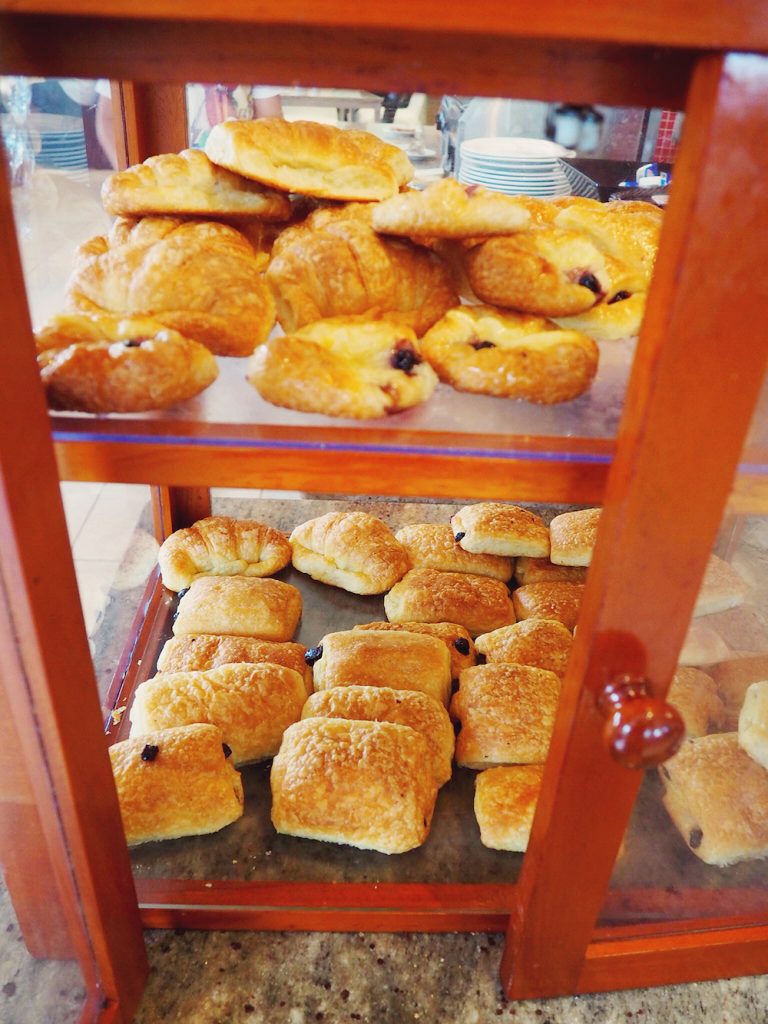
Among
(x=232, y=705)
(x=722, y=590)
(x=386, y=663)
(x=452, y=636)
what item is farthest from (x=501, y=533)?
(x=232, y=705)

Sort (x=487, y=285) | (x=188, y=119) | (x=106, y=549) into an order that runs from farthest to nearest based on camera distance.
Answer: (x=106, y=549)
(x=188, y=119)
(x=487, y=285)

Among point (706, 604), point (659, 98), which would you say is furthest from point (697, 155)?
Answer: point (706, 604)

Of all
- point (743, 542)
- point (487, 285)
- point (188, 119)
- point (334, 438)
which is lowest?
point (743, 542)

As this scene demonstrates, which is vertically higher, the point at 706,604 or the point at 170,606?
the point at 706,604

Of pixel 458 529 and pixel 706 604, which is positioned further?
pixel 458 529

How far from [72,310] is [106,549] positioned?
3.95 feet

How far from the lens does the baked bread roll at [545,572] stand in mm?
1518

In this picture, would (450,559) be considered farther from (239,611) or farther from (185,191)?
(185,191)

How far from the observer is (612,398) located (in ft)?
2.47

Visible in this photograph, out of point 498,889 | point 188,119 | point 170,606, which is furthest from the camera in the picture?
point 170,606

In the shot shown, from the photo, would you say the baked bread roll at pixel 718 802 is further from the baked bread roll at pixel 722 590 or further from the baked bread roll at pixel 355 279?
the baked bread roll at pixel 355 279

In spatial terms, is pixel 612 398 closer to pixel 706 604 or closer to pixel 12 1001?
pixel 706 604

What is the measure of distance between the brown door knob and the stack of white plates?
114 centimetres

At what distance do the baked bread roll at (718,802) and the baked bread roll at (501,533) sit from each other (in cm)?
49
